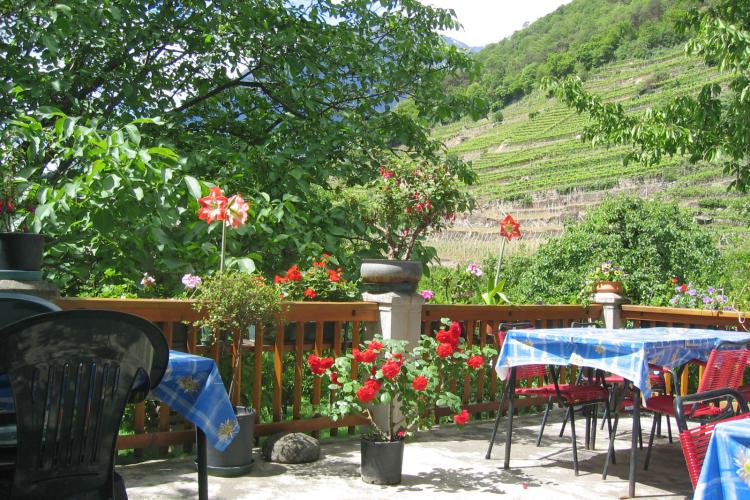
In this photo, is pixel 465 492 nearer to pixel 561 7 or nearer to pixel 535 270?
pixel 535 270

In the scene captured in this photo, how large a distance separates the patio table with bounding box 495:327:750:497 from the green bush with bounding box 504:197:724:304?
6734 mm

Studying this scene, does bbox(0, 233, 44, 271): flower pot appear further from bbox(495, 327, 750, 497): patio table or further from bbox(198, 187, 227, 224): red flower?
bbox(495, 327, 750, 497): patio table

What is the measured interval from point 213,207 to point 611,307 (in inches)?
160

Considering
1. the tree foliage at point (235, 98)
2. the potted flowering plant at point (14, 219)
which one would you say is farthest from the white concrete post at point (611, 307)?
the potted flowering plant at point (14, 219)

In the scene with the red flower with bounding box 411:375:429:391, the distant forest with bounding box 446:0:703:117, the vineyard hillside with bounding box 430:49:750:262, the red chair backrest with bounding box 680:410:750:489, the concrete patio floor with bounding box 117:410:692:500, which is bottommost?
the concrete patio floor with bounding box 117:410:692:500

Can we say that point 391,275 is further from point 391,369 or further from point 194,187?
point 194,187

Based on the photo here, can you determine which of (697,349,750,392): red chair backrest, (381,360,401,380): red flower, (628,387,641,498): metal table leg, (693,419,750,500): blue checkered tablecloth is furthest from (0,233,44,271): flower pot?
(697,349,750,392): red chair backrest

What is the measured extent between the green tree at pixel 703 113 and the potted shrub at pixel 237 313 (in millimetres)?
5120

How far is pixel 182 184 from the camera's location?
4441 mm

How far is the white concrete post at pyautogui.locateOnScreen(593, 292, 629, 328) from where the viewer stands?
21.7 ft

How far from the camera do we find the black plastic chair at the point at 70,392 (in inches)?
69.1

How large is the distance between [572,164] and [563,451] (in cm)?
3521

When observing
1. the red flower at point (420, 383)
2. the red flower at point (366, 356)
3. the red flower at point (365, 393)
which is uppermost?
the red flower at point (366, 356)

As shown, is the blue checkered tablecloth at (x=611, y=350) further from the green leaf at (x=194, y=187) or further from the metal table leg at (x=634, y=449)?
the green leaf at (x=194, y=187)
